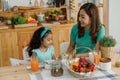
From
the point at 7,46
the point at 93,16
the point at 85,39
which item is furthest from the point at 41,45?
the point at 7,46

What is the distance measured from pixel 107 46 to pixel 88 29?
463mm

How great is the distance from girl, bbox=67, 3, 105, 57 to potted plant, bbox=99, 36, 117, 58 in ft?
0.65

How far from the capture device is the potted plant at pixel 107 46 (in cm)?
228

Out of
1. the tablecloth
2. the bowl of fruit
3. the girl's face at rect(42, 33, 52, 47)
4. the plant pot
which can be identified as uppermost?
the girl's face at rect(42, 33, 52, 47)

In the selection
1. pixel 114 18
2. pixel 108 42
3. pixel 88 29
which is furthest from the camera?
pixel 114 18

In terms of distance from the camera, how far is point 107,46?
2.29 metres

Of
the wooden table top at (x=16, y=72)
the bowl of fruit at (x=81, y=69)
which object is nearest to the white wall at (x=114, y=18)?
Answer: the wooden table top at (x=16, y=72)

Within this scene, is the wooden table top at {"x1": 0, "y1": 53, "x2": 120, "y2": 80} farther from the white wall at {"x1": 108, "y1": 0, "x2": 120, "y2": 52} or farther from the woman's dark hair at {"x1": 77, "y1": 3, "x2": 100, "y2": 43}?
the white wall at {"x1": 108, "y1": 0, "x2": 120, "y2": 52}

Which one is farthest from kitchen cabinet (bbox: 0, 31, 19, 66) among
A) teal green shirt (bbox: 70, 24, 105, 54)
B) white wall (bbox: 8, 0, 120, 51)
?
white wall (bbox: 8, 0, 120, 51)

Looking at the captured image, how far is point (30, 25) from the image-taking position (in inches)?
146

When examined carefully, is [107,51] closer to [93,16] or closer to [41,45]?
[93,16]

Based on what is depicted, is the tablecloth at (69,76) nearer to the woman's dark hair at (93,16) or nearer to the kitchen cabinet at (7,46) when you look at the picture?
the woman's dark hair at (93,16)

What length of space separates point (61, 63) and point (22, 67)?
0.35 metres

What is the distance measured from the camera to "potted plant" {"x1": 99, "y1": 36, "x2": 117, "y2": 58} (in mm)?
2279
